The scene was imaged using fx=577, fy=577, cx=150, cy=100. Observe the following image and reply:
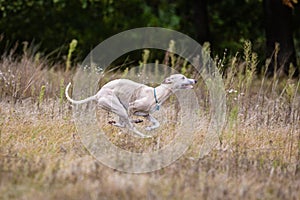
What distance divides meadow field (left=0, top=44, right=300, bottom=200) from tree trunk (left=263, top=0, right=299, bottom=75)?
4.18 m

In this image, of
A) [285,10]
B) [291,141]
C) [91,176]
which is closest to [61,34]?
[285,10]

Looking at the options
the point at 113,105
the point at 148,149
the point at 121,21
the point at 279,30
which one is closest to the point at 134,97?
the point at 113,105

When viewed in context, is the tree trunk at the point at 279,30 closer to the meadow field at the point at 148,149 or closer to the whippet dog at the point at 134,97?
the meadow field at the point at 148,149

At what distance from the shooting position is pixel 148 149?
509cm

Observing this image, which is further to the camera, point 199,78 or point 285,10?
point 285,10

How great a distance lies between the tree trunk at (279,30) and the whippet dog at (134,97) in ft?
22.9

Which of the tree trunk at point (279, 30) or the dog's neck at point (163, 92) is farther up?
the tree trunk at point (279, 30)

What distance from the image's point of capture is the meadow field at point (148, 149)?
12.7ft

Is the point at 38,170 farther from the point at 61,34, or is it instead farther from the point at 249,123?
the point at 61,34

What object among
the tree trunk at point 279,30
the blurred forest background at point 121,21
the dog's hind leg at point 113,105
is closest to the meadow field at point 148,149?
the dog's hind leg at point 113,105

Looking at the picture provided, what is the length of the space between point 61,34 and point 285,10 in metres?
6.25

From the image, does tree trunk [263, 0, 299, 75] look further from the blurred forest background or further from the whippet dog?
the whippet dog

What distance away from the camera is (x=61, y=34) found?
15.2 metres

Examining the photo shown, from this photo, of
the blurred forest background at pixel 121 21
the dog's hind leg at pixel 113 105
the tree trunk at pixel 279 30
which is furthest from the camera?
the blurred forest background at pixel 121 21
